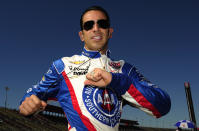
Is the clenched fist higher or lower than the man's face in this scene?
lower

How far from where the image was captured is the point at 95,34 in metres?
2.84

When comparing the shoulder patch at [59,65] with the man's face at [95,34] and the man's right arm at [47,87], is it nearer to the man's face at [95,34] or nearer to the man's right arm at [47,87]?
the man's right arm at [47,87]

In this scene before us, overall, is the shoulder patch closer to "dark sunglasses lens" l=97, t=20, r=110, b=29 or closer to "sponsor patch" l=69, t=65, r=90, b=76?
"sponsor patch" l=69, t=65, r=90, b=76

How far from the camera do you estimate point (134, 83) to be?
84.1 inches

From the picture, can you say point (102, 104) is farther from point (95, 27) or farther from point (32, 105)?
point (95, 27)

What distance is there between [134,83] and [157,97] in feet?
0.95

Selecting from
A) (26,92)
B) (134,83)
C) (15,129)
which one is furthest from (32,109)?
(15,129)

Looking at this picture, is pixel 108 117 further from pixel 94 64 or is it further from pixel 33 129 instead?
pixel 33 129

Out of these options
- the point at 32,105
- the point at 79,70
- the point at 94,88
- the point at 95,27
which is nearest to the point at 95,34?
the point at 95,27

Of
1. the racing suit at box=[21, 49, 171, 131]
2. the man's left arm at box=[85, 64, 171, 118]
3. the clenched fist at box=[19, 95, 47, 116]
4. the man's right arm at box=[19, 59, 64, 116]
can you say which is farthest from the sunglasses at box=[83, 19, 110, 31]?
the clenched fist at box=[19, 95, 47, 116]

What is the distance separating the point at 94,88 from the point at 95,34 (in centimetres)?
75

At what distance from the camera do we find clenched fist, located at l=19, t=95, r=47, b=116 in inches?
87.9

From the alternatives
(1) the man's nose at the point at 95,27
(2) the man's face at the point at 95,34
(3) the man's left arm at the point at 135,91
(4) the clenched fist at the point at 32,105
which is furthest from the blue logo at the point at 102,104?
(1) the man's nose at the point at 95,27

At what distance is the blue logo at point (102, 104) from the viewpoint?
243 centimetres
